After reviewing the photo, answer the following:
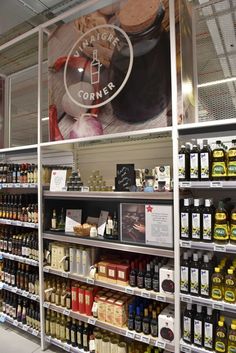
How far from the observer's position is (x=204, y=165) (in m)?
1.83

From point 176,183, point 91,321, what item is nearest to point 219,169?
point 176,183

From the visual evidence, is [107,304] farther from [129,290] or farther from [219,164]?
[219,164]

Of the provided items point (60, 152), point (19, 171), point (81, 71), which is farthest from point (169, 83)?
point (19, 171)

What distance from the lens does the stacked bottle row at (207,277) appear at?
1771 mm

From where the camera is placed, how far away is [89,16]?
2561mm

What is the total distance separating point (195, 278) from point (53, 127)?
2.02m

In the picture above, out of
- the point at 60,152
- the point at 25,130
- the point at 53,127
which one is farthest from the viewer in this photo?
the point at 25,130

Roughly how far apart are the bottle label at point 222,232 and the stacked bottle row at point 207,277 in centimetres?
21

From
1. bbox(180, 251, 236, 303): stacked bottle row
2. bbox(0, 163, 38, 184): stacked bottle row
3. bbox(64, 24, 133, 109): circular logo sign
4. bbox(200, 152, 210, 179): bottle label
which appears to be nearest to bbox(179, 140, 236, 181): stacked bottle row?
bbox(200, 152, 210, 179): bottle label

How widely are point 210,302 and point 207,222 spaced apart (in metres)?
0.54

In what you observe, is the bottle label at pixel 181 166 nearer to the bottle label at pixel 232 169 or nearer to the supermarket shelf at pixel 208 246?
the bottle label at pixel 232 169

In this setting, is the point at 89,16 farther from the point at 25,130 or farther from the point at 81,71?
the point at 25,130

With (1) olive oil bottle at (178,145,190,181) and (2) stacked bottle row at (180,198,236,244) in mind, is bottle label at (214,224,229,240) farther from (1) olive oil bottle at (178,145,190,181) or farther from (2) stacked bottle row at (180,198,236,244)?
(1) olive oil bottle at (178,145,190,181)

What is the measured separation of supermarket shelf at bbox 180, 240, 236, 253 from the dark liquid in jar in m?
1.06
